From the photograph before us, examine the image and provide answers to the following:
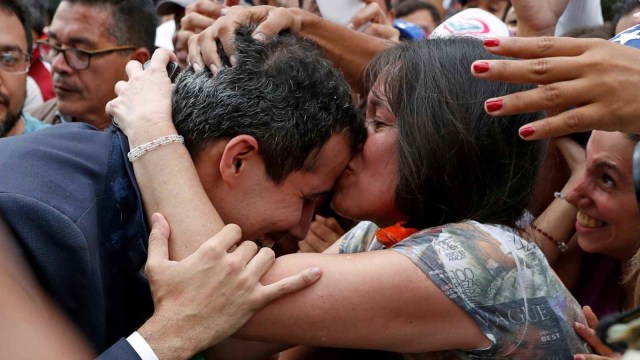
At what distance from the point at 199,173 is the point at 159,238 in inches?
13.3

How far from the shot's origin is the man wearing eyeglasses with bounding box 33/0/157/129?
5719 millimetres

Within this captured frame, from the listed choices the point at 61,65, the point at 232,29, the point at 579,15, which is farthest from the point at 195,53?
the point at 61,65

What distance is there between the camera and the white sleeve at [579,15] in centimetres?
500

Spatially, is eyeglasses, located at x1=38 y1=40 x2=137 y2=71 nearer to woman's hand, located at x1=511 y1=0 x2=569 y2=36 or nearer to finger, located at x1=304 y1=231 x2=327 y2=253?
finger, located at x1=304 y1=231 x2=327 y2=253

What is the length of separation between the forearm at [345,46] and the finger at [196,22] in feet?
2.10

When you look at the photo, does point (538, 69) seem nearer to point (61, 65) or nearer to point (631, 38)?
point (631, 38)

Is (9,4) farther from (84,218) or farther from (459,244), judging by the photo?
(459,244)

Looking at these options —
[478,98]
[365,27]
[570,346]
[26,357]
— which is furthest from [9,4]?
[26,357]

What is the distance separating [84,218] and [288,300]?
0.62 m

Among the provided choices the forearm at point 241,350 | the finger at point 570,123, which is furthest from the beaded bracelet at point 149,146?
the finger at point 570,123

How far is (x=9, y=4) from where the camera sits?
5.73m

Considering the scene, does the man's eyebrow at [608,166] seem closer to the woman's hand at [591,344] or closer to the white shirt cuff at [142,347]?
the woman's hand at [591,344]

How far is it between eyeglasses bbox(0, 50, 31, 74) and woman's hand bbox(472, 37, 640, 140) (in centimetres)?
402

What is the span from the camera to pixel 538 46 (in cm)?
235
